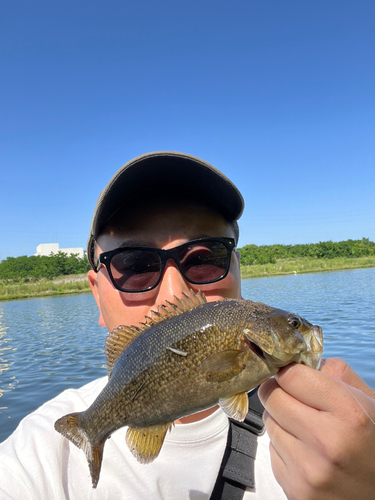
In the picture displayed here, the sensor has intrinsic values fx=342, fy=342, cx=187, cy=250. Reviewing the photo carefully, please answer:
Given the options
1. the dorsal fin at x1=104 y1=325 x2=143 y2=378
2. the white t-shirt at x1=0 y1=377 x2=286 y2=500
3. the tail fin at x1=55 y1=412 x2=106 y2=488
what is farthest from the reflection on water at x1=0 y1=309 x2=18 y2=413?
the dorsal fin at x1=104 y1=325 x2=143 y2=378

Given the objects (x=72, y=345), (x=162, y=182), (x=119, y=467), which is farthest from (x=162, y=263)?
(x=72, y=345)

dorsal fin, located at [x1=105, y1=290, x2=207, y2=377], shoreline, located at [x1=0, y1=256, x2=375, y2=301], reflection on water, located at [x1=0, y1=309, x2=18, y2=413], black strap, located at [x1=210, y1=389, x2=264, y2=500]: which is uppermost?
dorsal fin, located at [x1=105, y1=290, x2=207, y2=377]

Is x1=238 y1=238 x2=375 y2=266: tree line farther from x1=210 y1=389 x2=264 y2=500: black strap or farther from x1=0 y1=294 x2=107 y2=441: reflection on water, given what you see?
x1=210 y1=389 x2=264 y2=500: black strap

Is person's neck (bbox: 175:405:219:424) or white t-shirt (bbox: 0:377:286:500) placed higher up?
person's neck (bbox: 175:405:219:424)

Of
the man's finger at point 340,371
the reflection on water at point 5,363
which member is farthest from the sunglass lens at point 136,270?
the reflection on water at point 5,363

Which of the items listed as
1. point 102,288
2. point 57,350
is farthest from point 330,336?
point 102,288

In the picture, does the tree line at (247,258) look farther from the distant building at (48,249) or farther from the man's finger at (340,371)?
the distant building at (48,249)

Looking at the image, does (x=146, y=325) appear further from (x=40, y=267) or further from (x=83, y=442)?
(x=40, y=267)
